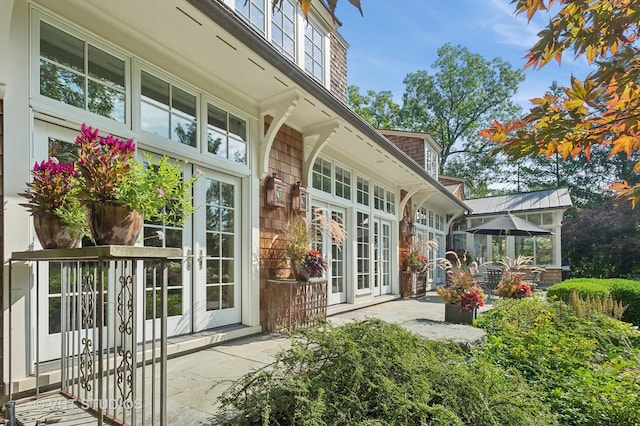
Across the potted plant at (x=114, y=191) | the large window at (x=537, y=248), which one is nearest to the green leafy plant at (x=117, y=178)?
the potted plant at (x=114, y=191)

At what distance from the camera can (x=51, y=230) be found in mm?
2162

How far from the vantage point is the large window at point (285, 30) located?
5.86m

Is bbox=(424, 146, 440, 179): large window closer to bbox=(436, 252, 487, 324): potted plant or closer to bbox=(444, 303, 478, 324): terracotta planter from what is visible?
bbox=(436, 252, 487, 324): potted plant

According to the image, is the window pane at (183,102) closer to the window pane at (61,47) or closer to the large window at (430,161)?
the window pane at (61,47)

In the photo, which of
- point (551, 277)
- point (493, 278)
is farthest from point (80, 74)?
point (551, 277)

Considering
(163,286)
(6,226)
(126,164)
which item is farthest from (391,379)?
(6,226)

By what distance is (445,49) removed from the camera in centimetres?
2517

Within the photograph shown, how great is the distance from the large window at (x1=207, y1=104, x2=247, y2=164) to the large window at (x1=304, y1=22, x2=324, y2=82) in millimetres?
2682

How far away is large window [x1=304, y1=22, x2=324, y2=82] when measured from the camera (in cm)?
673

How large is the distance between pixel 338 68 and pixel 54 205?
6.97 metres

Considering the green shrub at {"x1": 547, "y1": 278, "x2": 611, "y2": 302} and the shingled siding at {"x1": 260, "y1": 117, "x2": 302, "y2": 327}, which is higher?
the shingled siding at {"x1": 260, "y1": 117, "x2": 302, "y2": 327}

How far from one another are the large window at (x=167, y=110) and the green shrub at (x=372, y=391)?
8.55 feet

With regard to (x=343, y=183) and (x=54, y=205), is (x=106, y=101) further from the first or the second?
(x=343, y=183)

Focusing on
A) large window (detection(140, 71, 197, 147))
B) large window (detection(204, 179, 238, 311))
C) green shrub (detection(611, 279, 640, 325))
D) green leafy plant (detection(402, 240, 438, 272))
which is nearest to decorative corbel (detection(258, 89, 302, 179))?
large window (detection(204, 179, 238, 311))
